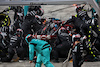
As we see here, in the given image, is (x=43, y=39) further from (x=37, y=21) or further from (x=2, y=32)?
(x=2, y=32)

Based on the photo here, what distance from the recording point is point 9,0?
9.51 feet

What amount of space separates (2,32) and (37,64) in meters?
2.07

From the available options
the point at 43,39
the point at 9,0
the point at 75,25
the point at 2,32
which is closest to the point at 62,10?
the point at 75,25

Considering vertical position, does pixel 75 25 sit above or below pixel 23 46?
above

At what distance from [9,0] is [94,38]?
3592 mm

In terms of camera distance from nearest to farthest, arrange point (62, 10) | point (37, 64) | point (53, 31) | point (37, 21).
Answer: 1. point (37, 64)
2. point (37, 21)
3. point (53, 31)
4. point (62, 10)

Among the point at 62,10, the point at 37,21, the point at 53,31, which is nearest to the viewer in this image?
the point at 37,21

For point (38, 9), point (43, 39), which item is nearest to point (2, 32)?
point (38, 9)

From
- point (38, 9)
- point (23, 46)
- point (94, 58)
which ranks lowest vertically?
point (94, 58)

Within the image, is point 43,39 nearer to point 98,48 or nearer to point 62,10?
point 98,48

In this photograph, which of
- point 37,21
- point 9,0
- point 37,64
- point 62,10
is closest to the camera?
point 9,0

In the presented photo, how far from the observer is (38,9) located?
5.62 metres

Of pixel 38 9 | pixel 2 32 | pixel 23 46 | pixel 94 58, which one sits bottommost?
pixel 94 58

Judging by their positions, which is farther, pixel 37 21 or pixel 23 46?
pixel 23 46
